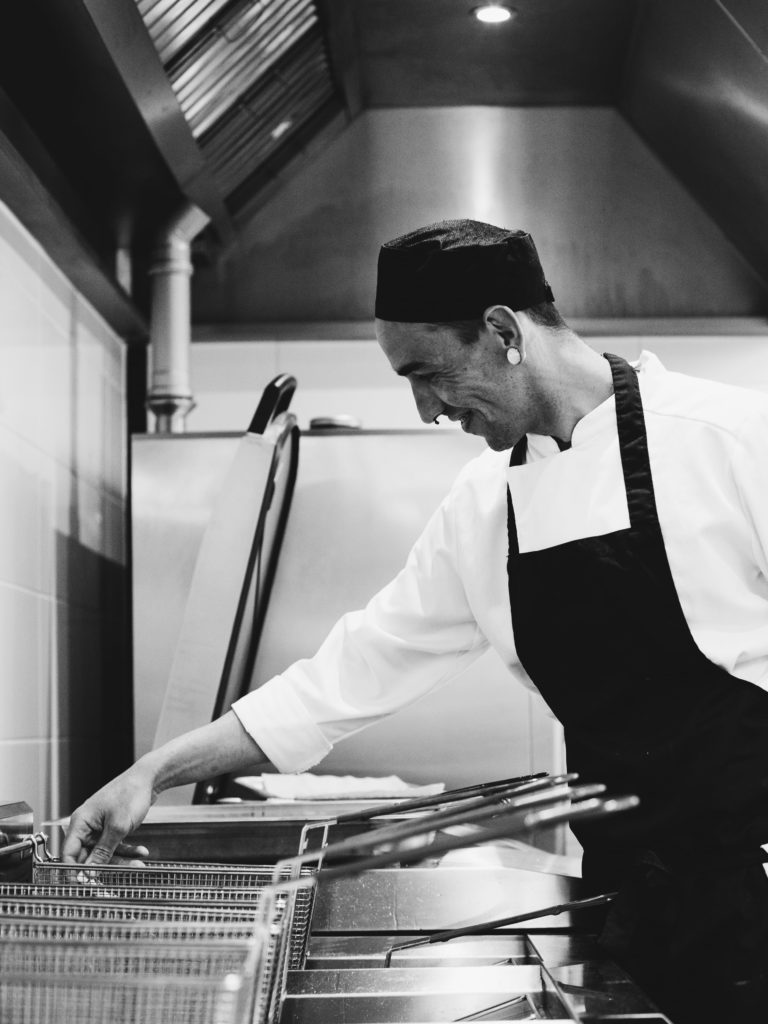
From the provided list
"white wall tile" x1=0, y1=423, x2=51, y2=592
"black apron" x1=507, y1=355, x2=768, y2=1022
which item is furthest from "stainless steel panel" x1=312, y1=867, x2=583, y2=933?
"white wall tile" x1=0, y1=423, x2=51, y2=592

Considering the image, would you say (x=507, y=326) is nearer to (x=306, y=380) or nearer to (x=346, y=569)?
(x=346, y=569)

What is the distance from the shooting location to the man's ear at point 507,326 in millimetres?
1427

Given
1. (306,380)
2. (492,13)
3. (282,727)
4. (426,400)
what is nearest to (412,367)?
(426,400)

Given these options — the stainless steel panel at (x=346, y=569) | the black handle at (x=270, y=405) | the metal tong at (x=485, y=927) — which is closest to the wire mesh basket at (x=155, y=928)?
the metal tong at (x=485, y=927)

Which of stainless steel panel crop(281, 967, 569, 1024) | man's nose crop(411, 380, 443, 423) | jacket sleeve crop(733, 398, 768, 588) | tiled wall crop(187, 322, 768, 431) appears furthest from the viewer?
tiled wall crop(187, 322, 768, 431)

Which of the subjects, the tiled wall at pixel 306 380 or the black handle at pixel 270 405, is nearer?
the black handle at pixel 270 405

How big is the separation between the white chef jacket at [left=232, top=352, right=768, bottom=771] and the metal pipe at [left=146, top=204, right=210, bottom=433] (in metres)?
1.30

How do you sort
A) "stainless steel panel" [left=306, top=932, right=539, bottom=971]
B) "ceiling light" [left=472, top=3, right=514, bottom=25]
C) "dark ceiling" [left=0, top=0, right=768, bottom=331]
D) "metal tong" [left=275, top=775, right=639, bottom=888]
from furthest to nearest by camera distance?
"ceiling light" [left=472, top=3, right=514, bottom=25] < "dark ceiling" [left=0, top=0, right=768, bottom=331] < "stainless steel panel" [left=306, top=932, right=539, bottom=971] < "metal tong" [left=275, top=775, right=639, bottom=888]

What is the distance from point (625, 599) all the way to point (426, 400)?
0.33 metres

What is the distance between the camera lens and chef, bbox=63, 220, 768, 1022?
4.36 ft

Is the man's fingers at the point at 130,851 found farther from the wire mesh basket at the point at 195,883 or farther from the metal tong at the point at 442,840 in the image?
the metal tong at the point at 442,840

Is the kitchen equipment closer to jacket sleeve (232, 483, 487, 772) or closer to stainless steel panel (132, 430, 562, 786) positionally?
jacket sleeve (232, 483, 487, 772)

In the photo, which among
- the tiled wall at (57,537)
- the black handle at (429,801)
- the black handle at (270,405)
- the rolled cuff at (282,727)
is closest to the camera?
the black handle at (429,801)

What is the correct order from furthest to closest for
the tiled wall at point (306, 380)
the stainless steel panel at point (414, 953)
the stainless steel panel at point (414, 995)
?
the tiled wall at point (306, 380), the stainless steel panel at point (414, 953), the stainless steel panel at point (414, 995)
